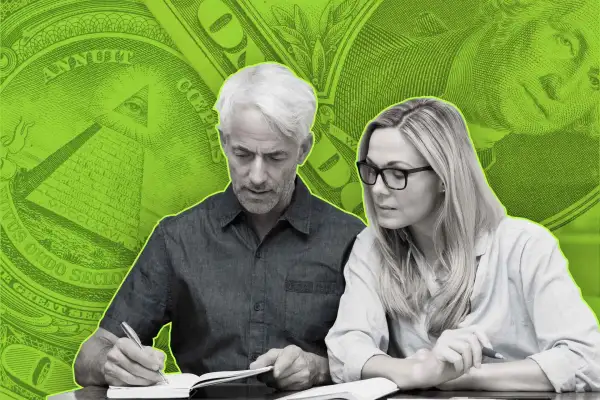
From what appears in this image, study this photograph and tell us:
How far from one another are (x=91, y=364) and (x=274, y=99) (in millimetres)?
1173

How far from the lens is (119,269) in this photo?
5199 millimetres

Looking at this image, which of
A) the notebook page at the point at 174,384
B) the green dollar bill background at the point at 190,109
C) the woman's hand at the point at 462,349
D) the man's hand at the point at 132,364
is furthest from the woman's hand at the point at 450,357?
the green dollar bill background at the point at 190,109

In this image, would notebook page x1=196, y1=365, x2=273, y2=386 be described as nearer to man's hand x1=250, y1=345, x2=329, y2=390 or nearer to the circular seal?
man's hand x1=250, y1=345, x2=329, y2=390

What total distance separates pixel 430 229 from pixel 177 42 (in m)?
1.93

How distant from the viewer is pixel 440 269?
13.0ft

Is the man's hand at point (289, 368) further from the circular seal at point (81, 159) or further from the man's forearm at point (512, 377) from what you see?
the circular seal at point (81, 159)

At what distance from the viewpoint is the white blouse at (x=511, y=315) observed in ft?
11.9

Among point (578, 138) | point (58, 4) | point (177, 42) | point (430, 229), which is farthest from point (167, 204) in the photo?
point (578, 138)

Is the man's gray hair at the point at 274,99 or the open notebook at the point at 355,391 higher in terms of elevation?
the man's gray hair at the point at 274,99

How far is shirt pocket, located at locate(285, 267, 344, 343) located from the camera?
4270 mm

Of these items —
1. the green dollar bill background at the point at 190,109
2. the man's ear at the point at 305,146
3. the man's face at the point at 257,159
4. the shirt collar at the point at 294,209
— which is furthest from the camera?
the green dollar bill background at the point at 190,109

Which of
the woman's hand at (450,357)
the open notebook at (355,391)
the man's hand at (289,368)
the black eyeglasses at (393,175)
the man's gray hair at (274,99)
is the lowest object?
the woman's hand at (450,357)

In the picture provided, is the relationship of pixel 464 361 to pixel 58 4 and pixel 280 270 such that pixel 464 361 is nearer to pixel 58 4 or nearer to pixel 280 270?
pixel 280 270

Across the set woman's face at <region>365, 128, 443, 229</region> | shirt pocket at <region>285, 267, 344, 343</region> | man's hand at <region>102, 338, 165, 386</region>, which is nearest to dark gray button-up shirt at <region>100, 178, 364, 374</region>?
shirt pocket at <region>285, 267, 344, 343</region>
